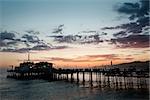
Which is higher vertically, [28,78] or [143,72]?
Answer: [143,72]

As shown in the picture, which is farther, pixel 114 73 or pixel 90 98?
pixel 114 73

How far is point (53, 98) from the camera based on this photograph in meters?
35.4

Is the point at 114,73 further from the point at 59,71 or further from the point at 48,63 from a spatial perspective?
the point at 48,63

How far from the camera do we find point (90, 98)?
3394 cm

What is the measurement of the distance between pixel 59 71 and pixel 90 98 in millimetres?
37716

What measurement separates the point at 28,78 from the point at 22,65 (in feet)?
33.4

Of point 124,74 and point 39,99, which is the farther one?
point 124,74

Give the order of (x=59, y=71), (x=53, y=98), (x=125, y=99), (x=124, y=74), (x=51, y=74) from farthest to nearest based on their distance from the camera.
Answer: (x=51, y=74), (x=59, y=71), (x=124, y=74), (x=53, y=98), (x=125, y=99)

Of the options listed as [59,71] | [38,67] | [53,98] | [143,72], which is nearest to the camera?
[53,98]

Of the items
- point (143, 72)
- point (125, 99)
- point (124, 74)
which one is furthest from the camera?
point (124, 74)

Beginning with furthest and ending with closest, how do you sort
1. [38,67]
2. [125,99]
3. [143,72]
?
[38,67], [143,72], [125,99]

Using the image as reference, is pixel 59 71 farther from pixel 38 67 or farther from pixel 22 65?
pixel 22 65

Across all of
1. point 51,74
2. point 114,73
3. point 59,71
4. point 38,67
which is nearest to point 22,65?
point 38,67

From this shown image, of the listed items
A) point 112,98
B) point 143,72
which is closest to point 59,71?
point 143,72
